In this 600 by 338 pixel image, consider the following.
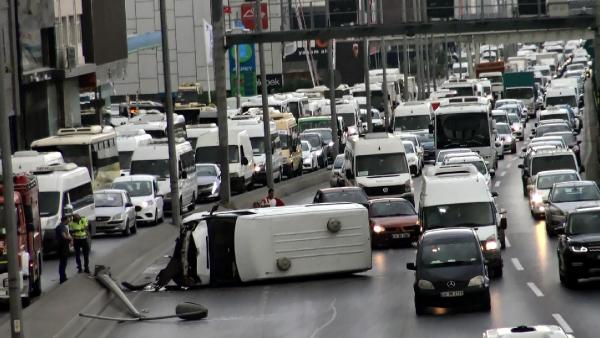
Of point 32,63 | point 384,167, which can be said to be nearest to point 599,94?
point 384,167

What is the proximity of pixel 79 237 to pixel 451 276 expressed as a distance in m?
11.7

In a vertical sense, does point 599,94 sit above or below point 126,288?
above

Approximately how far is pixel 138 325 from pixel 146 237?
1523 centimetres

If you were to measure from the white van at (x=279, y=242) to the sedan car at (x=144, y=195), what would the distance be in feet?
51.2

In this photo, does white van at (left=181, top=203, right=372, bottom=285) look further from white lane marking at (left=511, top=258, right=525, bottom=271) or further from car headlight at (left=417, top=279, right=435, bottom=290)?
car headlight at (left=417, top=279, right=435, bottom=290)

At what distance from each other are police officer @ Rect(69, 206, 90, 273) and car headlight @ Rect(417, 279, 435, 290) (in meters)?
10.8

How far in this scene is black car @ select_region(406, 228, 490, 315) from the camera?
2948 centimetres

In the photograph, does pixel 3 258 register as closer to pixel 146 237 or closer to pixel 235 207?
pixel 146 237

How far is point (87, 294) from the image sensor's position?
34.0 meters

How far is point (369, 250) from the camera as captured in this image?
37.1 m

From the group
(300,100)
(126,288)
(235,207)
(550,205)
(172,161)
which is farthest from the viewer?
(300,100)

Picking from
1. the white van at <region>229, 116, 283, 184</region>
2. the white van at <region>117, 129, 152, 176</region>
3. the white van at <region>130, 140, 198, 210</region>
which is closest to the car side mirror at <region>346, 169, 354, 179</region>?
the white van at <region>130, 140, 198, 210</region>

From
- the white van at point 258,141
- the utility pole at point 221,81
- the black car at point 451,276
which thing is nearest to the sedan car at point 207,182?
the white van at point 258,141

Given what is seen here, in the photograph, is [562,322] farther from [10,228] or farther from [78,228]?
[78,228]
